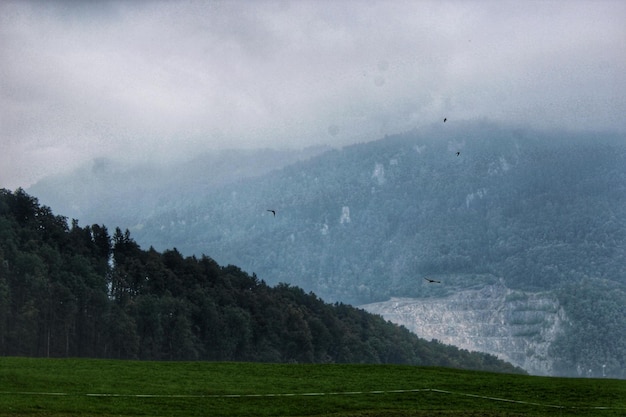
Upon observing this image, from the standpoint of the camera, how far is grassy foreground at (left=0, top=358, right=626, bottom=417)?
53.2 metres

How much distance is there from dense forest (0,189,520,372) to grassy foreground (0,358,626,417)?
8677 cm

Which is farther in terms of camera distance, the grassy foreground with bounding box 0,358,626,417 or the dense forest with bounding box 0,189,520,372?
the dense forest with bounding box 0,189,520,372

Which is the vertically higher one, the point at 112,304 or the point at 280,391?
the point at 112,304

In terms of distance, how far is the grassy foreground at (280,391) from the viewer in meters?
53.2

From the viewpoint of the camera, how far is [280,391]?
58938mm

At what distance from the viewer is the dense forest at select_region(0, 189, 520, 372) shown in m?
152

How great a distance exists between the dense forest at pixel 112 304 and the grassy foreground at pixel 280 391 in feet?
285

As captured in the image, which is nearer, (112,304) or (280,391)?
(280,391)

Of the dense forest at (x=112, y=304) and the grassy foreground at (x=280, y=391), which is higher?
the dense forest at (x=112, y=304)

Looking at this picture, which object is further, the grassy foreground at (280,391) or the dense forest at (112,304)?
the dense forest at (112,304)

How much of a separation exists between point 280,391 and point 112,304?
359 ft

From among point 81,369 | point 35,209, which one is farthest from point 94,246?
point 81,369

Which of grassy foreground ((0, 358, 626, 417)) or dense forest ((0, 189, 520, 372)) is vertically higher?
dense forest ((0, 189, 520, 372))

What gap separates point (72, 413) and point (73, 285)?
368 feet
